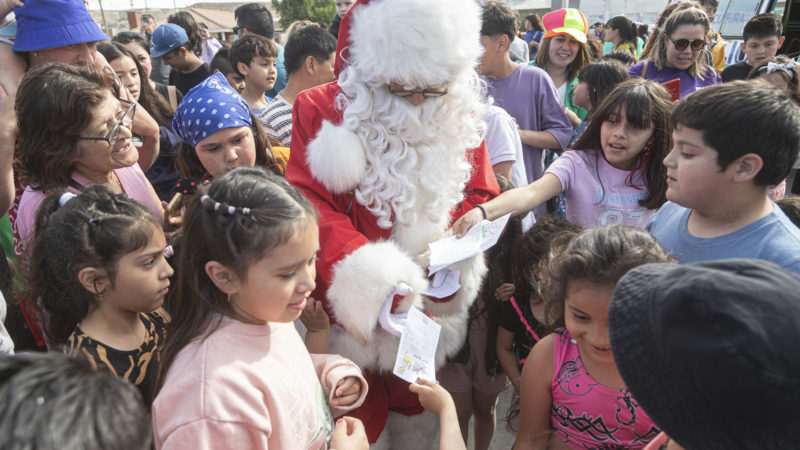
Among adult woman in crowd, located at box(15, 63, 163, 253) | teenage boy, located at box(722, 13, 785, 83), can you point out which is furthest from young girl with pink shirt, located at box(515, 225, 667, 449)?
teenage boy, located at box(722, 13, 785, 83)

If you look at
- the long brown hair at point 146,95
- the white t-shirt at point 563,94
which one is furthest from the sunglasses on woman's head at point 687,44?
the long brown hair at point 146,95

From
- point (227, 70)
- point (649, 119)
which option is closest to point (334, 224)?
point (649, 119)

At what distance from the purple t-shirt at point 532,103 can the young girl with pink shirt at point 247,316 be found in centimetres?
264

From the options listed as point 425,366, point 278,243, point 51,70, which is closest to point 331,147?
point 278,243

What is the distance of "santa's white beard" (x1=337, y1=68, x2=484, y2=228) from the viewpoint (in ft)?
6.83

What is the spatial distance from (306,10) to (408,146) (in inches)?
→ 1738

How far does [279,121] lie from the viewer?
3.43 m

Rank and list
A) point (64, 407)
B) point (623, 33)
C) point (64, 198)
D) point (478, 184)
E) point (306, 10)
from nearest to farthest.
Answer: point (64, 407), point (64, 198), point (478, 184), point (623, 33), point (306, 10)

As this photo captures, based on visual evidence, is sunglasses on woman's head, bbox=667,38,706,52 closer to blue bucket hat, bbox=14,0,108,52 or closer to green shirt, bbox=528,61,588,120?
green shirt, bbox=528,61,588,120

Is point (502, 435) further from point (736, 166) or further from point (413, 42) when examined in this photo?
point (413, 42)

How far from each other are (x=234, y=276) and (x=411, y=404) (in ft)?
3.76

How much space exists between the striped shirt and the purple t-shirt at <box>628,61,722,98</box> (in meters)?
2.79

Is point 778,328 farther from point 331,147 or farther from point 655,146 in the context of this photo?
point 655,146

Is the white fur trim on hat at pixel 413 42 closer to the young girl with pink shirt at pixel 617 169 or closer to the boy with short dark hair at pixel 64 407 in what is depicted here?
the young girl with pink shirt at pixel 617 169
